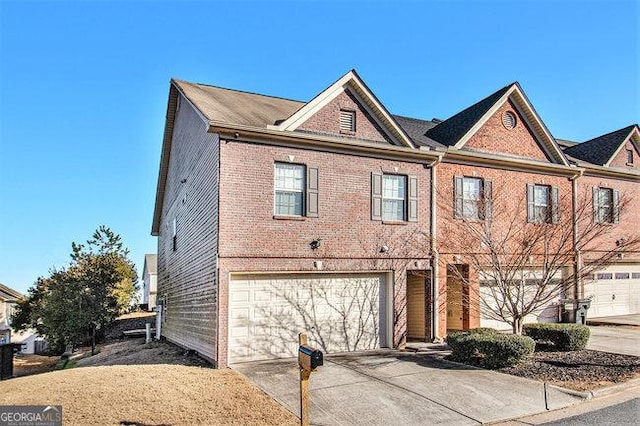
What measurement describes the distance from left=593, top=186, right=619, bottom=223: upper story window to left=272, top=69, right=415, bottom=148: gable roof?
1018 centimetres

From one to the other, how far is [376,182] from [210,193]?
196 inches

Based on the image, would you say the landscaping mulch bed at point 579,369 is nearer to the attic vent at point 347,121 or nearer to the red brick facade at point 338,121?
the red brick facade at point 338,121

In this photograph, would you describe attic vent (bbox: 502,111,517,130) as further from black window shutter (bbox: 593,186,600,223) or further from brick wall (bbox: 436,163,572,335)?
black window shutter (bbox: 593,186,600,223)

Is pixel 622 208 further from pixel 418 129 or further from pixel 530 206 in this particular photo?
pixel 418 129

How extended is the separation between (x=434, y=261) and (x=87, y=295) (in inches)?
632

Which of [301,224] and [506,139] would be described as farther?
[506,139]

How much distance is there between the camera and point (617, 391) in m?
9.71

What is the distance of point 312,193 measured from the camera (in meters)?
13.6

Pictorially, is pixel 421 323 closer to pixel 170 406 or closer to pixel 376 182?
pixel 376 182

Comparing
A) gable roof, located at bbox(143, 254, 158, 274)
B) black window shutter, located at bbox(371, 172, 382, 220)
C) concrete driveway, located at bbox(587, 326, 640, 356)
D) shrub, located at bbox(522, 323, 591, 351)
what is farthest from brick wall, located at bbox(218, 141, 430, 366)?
gable roof, located at bbox(143, 254, 158, 274)

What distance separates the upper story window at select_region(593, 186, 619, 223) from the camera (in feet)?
66.2

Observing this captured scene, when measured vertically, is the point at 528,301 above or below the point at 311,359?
below

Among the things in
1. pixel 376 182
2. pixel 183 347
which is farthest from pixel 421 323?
pixel 183 347

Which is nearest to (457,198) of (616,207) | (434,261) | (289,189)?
(434,261)
